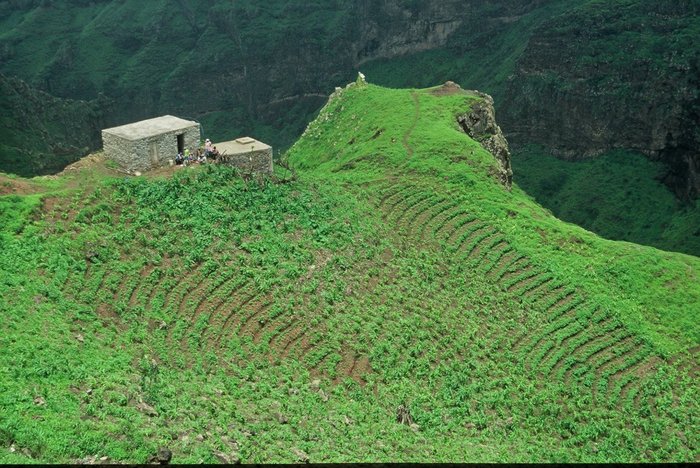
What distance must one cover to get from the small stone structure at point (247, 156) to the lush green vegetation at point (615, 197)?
55.2 metres

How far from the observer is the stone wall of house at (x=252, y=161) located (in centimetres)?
4356

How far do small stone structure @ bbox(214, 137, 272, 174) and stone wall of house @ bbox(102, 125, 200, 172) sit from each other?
2589 millimetres

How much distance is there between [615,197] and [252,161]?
6704cm

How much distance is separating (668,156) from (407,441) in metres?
82.9

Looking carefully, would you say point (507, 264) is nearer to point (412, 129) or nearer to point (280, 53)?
point (412, 129)

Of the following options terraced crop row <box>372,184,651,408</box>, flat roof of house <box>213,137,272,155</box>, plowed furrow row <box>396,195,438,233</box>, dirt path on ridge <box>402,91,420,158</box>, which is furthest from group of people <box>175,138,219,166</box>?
dirt path on ridge <box>402,91,420,158</box>

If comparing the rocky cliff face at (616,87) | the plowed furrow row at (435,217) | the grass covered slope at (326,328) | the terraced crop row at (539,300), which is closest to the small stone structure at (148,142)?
the grass covered slope at (326,328)


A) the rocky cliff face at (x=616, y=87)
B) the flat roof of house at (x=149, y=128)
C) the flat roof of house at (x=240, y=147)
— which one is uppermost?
the flat roof of house at (x=149, y=128)

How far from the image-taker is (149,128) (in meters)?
41.9

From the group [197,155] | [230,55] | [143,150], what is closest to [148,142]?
[143,150]

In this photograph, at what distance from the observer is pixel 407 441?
2878 cm

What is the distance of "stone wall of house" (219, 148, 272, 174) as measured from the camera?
43.6 metres

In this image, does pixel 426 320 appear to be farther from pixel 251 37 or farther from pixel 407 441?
pixel 251 37

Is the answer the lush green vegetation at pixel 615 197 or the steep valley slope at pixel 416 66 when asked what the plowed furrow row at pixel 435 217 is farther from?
the steep valley slope at pixel 416 66
